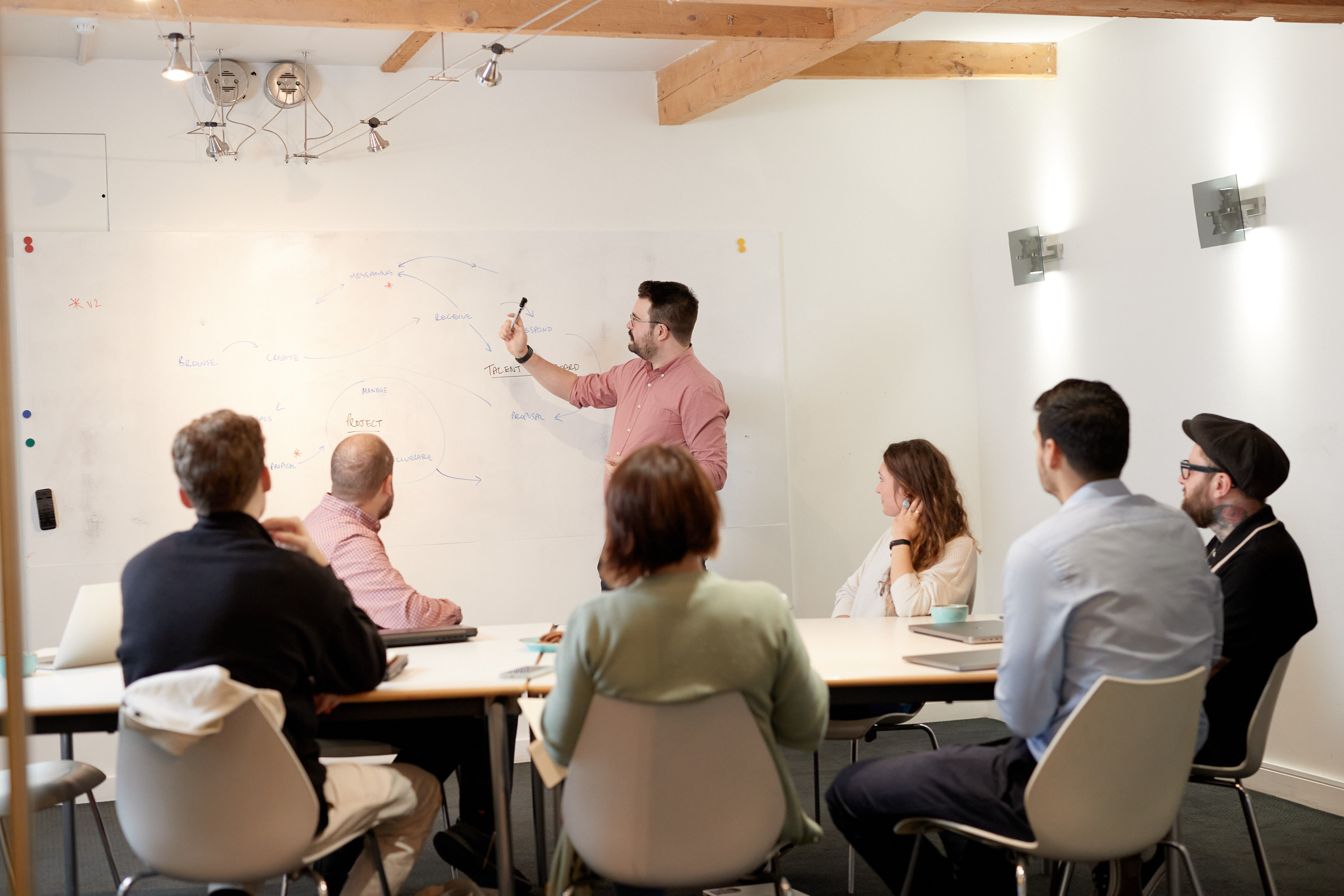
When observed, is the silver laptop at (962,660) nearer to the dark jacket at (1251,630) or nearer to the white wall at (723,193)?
the dark jacket at (1251,630)

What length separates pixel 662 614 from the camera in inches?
72.2

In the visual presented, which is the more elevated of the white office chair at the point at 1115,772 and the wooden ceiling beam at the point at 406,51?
the wooden ceiling beam at the point at 406,51

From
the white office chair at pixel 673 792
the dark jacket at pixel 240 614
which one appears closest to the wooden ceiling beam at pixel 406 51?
the dark jacket at pixel 240 614

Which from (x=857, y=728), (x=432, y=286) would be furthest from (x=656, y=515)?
(x=432, y=286)

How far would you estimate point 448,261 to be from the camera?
4.68m

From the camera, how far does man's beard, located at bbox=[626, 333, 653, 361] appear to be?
4.51 metres

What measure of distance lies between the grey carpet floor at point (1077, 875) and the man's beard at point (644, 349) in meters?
1.72

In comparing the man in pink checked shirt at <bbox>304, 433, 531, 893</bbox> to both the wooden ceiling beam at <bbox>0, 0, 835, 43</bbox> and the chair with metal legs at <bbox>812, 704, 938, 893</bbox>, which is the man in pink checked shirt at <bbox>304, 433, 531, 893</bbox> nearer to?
the chair with metal legs at <bbox>812, 704, 938, 893</bbox>

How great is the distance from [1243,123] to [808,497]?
7.36ft

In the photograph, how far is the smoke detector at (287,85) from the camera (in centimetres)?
450

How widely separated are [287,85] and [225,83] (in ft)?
0.76

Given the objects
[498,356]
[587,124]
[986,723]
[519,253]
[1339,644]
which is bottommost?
[986,723]

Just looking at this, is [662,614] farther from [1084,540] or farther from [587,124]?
[587,124]

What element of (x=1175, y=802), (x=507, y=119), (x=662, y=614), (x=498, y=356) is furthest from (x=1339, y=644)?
(x=507, y=119)
